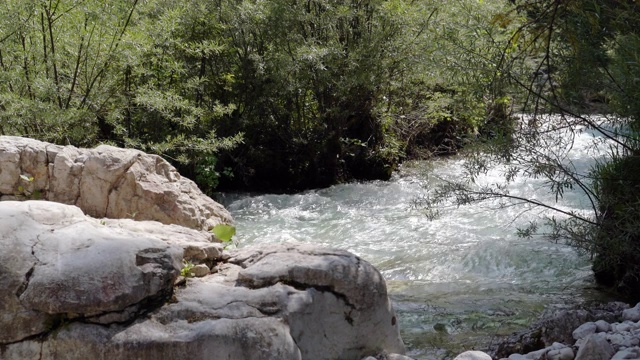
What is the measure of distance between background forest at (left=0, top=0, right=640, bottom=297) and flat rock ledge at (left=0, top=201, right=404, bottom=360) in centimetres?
260

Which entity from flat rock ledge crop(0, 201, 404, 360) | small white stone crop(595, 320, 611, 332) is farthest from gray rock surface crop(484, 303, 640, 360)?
flat rock ledge crop(0, 201, 404, 360)

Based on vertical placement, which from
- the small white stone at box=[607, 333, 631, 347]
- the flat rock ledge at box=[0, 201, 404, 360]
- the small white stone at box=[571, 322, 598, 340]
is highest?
the flat rock ledge at box=[0, 201, 404, 360]

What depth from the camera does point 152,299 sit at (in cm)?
378

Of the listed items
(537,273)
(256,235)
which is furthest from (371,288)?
(256,235)

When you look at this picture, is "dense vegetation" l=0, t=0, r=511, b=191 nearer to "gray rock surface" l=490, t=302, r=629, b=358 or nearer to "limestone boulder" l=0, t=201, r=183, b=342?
"gray rock surface" l=490, t=302, r=629, b=358

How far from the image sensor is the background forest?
21.4 feet

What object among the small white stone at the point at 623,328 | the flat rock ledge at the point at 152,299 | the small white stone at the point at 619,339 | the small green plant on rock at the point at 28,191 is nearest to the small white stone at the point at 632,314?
the small white stone at the point at 623,328

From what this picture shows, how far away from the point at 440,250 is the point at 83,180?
4013mm

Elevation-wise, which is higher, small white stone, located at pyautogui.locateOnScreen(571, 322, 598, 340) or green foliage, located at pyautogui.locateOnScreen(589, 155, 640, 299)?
green foliage, located at pyautogui.locateOnScreen(589, 155, 640, 299)

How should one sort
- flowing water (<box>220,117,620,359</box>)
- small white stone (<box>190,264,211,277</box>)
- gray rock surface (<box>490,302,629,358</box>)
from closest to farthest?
small white stone (<box>190,264,211,277</box>)
gray rock surface (<box>490,302,629,358</box>)
flowing water (<box>220,117,620,359</box>)

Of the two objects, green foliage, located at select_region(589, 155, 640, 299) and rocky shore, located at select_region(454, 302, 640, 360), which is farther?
green foliage, located at select_region(589, 155, 640, 299)

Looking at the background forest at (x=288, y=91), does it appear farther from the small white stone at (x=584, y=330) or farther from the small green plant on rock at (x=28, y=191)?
the small green plant on rock at (x=28, y=191)

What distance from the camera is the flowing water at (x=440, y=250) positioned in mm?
6387

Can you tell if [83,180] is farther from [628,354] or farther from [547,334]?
[628,354]
